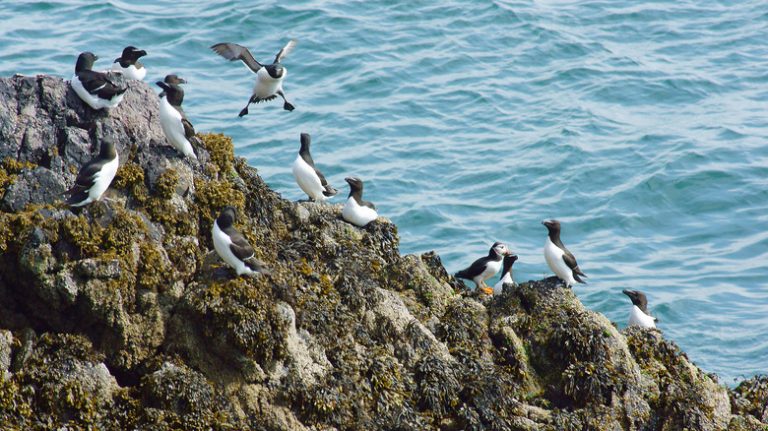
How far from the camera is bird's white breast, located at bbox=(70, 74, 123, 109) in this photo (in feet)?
32.8

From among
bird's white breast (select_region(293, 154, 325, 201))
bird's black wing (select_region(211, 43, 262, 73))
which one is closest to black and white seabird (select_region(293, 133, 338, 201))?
bird's white breast (select_region(293, 154, 325, 201))

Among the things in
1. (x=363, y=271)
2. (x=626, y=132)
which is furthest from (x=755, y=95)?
(x=363, y=271)

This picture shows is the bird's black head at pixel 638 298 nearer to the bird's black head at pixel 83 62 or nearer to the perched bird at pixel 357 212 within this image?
the perched bird at pixel 357 212

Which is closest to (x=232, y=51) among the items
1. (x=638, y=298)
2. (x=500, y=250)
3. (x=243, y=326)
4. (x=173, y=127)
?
(x=173, y=127)

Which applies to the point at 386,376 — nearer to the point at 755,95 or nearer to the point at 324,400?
the point at 324,400

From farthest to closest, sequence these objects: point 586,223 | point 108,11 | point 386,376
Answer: point 108,11
point 586,223
point 386,376

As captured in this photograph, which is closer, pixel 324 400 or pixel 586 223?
pixel 324 400

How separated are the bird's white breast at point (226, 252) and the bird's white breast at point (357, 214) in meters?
2.39

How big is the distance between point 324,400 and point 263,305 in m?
0.96

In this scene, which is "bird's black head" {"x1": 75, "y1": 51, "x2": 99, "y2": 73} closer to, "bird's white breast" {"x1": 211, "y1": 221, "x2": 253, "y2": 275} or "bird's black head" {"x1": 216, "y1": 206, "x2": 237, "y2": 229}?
"bird's black head" {"x1": 216, "y1": 206, "x2": 237, "y2": 229}

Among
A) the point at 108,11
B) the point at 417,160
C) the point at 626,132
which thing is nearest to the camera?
the point at 417,160

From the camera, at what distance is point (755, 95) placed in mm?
24688

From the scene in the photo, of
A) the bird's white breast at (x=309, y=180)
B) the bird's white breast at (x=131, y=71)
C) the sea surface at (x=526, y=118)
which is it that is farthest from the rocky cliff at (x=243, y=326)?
the sea surface at (x=526, y=118)

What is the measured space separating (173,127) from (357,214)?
2.40 meters
